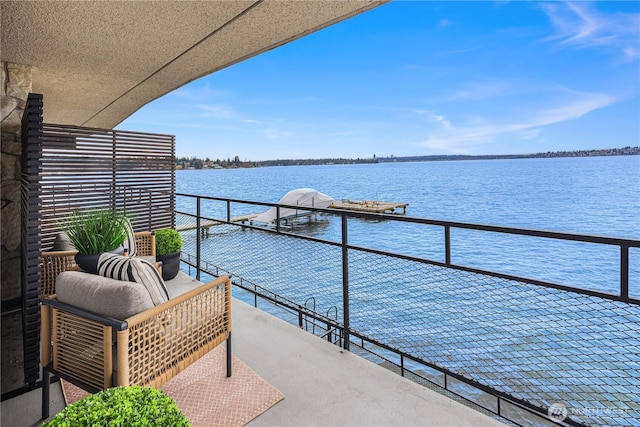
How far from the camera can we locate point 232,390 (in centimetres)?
214

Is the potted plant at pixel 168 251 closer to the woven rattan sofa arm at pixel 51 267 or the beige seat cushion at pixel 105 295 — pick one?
the woven rattan sofa arm at pixel 51 267

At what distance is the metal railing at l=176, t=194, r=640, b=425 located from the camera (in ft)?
6.48

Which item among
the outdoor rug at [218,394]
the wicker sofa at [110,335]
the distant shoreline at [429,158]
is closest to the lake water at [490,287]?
the outdoor rug at [218,394]

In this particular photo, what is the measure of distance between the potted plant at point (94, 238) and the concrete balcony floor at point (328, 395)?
0.74 metres

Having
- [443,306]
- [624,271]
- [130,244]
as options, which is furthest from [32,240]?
[443,306]

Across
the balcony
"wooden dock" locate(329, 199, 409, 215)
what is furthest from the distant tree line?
"wooden dock" locate(329, 199, 409, 215)

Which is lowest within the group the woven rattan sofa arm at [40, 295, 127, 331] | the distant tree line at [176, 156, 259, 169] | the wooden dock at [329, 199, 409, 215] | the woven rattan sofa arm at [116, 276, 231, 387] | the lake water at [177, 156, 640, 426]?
the lake water at [177, 156, 640, 426]

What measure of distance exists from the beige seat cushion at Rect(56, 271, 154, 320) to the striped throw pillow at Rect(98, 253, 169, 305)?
0.06m

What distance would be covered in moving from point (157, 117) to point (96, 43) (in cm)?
2439

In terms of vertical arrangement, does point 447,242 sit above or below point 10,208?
below

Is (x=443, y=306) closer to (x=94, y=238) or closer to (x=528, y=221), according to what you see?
(x=94, y=238)

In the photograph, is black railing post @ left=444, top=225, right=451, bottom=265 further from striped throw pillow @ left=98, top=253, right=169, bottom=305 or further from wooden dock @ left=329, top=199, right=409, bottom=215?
wooden dock @ left=329, top=199, right=409, bottom=215

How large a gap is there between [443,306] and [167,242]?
14.0 feet

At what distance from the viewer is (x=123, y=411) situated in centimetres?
99
